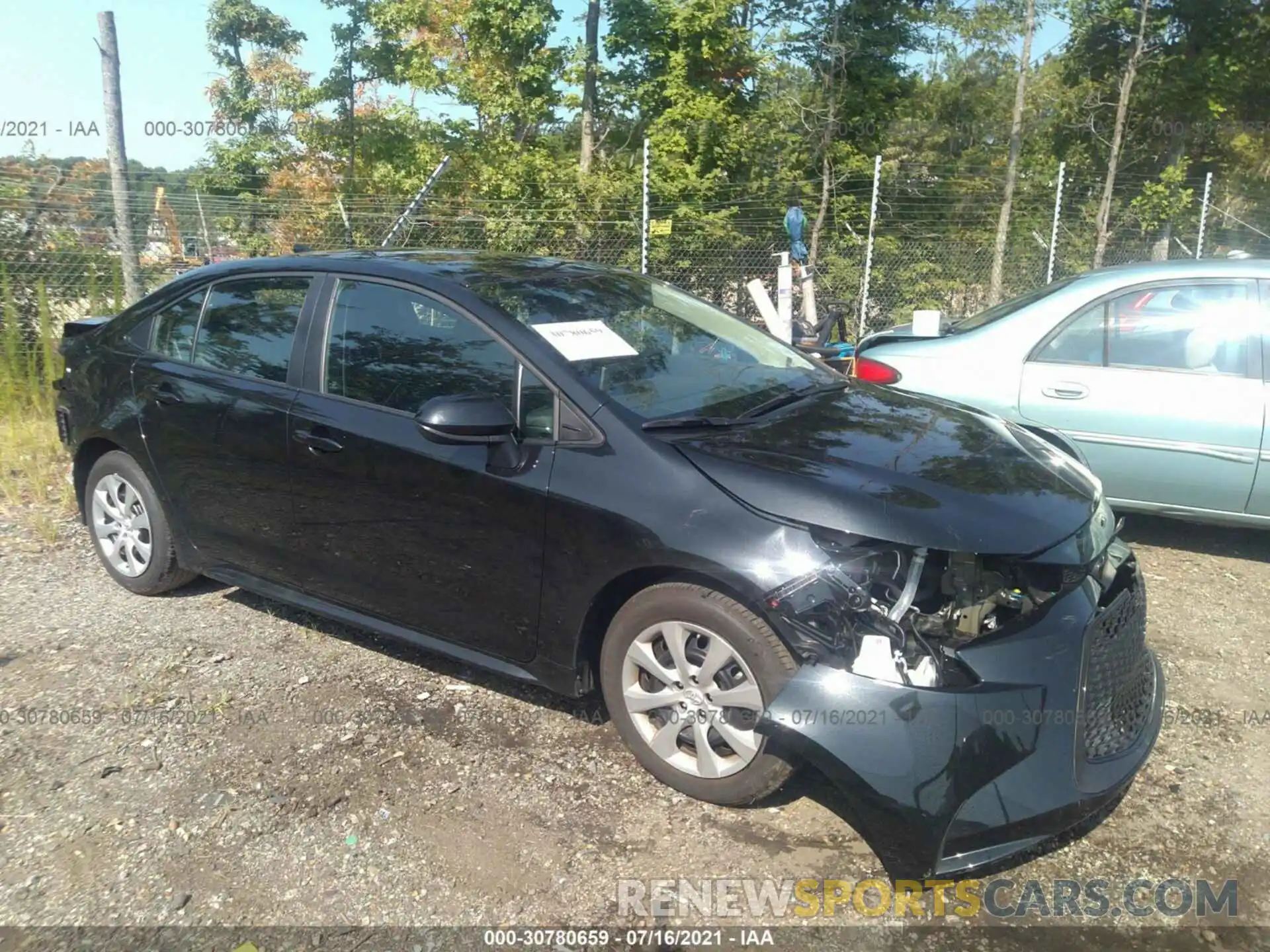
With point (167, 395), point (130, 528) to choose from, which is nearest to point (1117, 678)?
point (167, 395)

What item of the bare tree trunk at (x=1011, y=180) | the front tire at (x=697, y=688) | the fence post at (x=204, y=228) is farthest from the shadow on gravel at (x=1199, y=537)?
the bare tree trunk at (x=1011, y=180)

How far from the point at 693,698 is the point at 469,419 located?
112 centimetres

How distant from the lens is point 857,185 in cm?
1573

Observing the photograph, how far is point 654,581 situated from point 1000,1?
22226 millimetres

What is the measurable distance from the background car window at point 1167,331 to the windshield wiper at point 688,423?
2.75 metres

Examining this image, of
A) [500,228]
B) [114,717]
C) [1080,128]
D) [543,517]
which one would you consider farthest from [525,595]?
[1080,128]

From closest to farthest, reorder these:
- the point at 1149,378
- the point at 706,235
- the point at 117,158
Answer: the point at 1149,378 < the point at 117,158 < the point at 706,235

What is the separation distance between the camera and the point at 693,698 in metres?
2.93

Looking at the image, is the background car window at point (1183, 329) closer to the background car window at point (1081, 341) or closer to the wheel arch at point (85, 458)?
the background car window at point (1081, 341)

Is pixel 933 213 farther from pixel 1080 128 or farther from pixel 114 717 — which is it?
pixel 114 717

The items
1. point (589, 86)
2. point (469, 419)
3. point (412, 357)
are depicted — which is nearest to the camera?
point (469, 419)

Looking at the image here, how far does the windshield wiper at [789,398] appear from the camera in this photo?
339 centimetres

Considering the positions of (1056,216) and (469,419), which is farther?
(1056,216)

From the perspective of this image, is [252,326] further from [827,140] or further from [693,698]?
[827,140]
